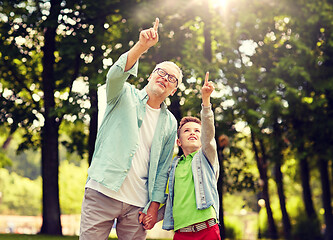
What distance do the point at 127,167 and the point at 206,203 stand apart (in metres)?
0.87

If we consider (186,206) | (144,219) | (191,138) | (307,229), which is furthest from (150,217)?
(307,229)

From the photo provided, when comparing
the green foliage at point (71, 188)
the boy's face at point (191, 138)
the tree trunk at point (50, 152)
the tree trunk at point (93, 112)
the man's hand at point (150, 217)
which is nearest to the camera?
the man's hand at point (150, 217)

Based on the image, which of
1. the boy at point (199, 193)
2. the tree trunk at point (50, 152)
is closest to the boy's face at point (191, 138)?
the boy at point (199, 193)

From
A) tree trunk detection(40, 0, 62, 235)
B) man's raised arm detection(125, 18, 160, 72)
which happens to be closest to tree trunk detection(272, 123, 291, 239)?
tree trunk detection(40, 0, 62, 235)

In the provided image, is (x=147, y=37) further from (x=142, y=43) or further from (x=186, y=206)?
(x=186, y=206)

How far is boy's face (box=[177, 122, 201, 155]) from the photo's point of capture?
15.6 feet

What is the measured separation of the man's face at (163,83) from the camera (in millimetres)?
4152

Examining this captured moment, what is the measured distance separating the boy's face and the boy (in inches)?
8.5

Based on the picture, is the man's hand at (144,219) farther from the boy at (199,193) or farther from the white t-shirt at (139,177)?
the boy at (199,193)

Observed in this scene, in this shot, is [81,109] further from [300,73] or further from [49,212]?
[300,73]

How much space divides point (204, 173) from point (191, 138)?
50 centimetres

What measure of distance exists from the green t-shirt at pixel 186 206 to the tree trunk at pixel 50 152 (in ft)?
38.0

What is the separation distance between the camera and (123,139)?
3.80 m

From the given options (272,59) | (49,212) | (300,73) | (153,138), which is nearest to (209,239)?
(153,138)
